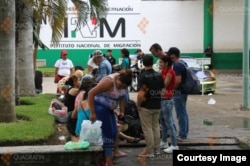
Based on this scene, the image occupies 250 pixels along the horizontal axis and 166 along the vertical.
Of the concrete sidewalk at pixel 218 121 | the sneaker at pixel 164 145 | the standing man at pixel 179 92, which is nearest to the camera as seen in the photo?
the sneaker at pixel 164 145

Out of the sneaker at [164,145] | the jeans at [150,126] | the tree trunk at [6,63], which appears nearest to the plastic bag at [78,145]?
the jeans at [150,126]

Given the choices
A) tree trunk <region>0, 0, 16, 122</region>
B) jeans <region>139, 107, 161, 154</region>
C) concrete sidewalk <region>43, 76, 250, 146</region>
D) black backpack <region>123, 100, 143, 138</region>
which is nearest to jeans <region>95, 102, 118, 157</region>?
jeans <region>139, 107, 161, 154</region>

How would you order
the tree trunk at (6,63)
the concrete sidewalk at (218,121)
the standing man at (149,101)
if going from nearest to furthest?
the standing man at (149,101) → the tree trunk at (6,63) → the concrete sidewalk at (218,121)

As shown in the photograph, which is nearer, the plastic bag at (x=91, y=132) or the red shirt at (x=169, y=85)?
the plastic bag at (x=91, y=132)

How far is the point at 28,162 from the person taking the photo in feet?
25.8

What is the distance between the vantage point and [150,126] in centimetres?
854

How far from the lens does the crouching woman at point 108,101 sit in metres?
7.54

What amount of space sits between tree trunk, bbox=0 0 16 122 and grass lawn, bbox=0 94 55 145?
0.33 m

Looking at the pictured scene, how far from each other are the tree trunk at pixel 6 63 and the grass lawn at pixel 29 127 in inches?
13.2

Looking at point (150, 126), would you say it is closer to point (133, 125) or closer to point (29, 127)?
point (133, 125)

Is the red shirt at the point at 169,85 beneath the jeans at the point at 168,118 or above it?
above

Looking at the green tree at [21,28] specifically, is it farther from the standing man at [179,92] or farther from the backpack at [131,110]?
the standing man at [179,92]

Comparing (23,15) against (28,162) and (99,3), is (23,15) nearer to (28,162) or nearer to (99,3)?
(99,3)

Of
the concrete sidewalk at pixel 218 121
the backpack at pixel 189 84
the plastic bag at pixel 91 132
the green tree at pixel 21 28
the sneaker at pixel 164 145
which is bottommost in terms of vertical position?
the concrete sidewalk at pixel 218 121
